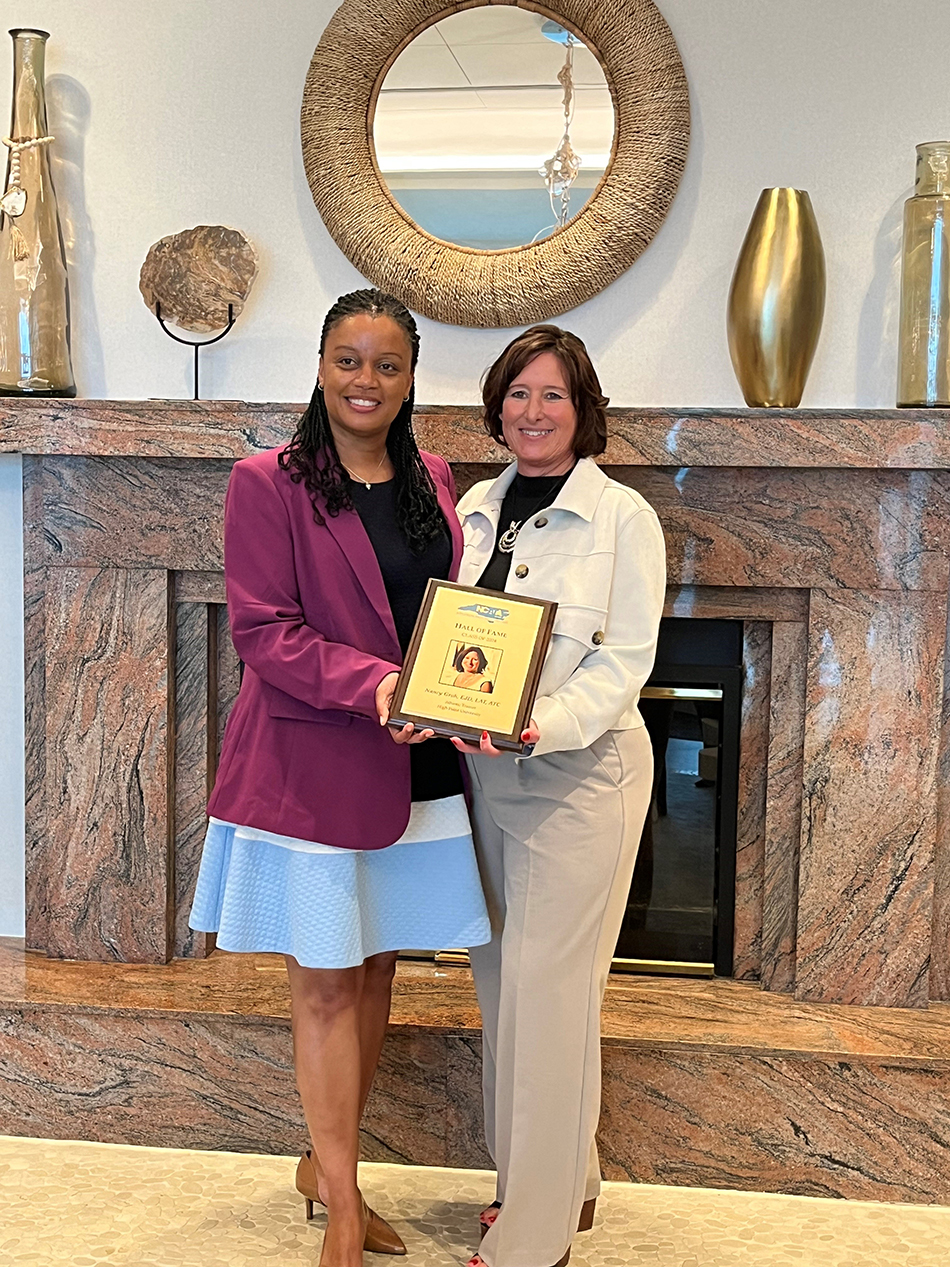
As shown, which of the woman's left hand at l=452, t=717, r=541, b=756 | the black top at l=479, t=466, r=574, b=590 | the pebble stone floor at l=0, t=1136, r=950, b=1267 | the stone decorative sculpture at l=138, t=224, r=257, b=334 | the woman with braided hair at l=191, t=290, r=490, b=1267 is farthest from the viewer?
the stone decorative sculpture at l=138, t=224, r=257, b=334

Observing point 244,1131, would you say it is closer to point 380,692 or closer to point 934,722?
point 380,692

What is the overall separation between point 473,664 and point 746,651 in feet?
3.48

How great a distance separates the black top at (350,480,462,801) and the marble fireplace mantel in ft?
1.80

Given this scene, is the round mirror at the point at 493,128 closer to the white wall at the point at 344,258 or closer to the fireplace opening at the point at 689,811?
the white wall at the point at 344,258

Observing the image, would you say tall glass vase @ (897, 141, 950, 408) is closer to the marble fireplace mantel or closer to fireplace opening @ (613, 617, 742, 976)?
the marble fireplace mantel

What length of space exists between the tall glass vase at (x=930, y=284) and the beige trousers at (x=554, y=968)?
1.02 meters

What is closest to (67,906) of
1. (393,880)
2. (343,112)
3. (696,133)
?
(393,880)

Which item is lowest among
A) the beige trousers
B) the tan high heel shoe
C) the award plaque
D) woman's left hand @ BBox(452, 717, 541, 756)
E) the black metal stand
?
the tan high heel shoe

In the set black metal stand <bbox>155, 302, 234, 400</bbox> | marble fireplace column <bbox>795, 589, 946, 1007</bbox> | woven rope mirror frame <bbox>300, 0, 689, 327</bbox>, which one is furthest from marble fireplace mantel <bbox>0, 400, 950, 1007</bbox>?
woven rope mirror frame <bbox>300, 0, 689, 327</bbox>

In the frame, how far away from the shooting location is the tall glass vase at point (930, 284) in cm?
244

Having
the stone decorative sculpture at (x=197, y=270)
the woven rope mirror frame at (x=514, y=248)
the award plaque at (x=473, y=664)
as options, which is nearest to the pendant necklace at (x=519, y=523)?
the award plaque at (x=473, y=664)

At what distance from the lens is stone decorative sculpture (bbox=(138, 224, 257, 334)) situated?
2.66m

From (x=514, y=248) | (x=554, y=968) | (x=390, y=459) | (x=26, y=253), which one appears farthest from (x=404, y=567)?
(x=26, y=253)

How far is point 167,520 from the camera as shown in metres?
2.65
